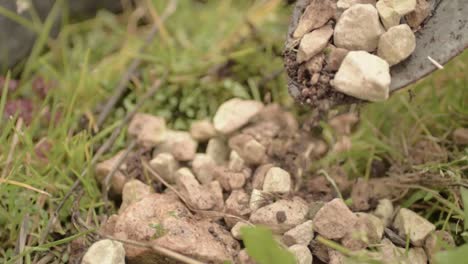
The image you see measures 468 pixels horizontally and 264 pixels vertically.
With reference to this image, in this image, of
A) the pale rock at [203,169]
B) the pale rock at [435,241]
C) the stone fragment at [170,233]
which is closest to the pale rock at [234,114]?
the pale rock at [203,169]

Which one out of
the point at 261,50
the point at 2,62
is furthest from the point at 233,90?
the point at 2,62

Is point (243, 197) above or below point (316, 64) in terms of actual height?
below

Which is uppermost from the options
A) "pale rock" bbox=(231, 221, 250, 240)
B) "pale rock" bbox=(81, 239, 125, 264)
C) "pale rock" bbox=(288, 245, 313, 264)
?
"pale rock" bbox=(81, 239, 125, 264)

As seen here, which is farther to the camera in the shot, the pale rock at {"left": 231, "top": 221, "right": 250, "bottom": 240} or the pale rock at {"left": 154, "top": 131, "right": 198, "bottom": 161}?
the pale rock at {"left": 154, "top": 131, "right": 198, "bottom": 161}

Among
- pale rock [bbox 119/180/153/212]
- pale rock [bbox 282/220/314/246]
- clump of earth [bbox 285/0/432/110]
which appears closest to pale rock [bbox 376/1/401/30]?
clump of earth [bbox 285/0/432/110]

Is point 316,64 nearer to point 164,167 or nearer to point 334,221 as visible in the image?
point 334,221

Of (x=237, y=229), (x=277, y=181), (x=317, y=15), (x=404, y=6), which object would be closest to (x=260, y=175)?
(x=277, y=181)

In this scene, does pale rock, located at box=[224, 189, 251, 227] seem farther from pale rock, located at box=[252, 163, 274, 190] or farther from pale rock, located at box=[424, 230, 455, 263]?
pale rock, located at box=[424, 230, 455, 263]

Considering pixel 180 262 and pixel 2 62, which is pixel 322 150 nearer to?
pixel 180 262
